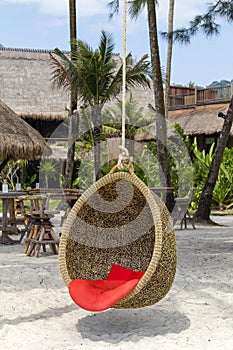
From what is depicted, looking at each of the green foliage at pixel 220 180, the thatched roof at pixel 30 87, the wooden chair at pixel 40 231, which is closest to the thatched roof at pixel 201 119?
the green foliage at pixel 220 180

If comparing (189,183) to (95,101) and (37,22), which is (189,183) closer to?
(95,101)

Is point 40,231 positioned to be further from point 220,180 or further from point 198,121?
point 198,121

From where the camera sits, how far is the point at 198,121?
65.7 feet

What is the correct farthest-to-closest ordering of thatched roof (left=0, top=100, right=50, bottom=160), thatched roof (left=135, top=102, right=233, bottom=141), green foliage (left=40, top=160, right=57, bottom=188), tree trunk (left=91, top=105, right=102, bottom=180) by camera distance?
green foliage (left=40, top=160, right=57, bottom=188)
thatched roof (left=135, top=102, right=233, bottom=141)
tree trunk (left=91, top=105, right=102, bottom=180)
thatched roof (left=0, top=100, right=50, bottom=160)

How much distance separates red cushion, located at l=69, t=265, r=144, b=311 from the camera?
134 inches

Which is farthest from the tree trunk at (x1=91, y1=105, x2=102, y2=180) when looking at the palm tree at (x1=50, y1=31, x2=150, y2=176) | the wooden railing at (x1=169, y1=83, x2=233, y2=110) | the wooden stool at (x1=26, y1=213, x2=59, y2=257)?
the wooden railing at (x1=169, y1=83, x2=233, y2=110)

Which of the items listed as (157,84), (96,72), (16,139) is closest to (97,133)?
(96,72)

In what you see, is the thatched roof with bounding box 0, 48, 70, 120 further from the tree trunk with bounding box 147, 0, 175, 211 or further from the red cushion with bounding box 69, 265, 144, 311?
the red cushion with bounding box 69, 265, 144, 311

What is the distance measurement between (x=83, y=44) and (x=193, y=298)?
8.93 meters

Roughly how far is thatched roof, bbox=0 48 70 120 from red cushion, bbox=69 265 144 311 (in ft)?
60.9

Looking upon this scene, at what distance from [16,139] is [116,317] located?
5.47 metres

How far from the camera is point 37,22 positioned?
35.3ft

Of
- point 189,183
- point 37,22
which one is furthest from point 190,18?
point 189,183

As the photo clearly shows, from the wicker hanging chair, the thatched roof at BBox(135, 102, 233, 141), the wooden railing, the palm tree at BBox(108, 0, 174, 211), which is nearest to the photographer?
the wicker hanging chair
